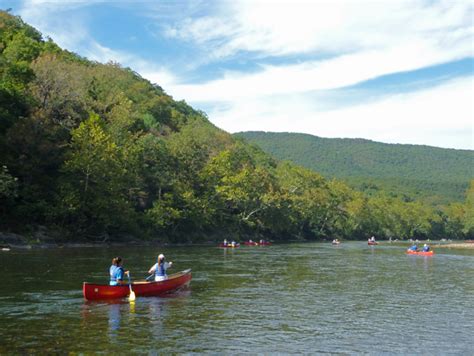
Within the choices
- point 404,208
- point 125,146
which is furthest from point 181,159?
point 404,208

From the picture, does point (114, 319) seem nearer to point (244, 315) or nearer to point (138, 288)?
point (138, 288)

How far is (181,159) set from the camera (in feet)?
276

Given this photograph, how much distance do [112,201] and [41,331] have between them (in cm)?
4529

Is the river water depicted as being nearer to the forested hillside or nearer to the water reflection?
the water reflection

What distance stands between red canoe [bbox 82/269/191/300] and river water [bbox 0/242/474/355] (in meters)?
0.42

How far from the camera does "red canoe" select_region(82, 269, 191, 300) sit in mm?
22875

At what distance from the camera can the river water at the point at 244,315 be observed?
52.6 ft

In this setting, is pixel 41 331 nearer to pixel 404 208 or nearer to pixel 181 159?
pixel 181 159

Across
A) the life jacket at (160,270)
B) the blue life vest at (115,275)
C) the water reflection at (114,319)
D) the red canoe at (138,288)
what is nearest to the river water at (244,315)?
the water reflection at (114,319)

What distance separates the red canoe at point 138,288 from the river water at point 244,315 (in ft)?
1.37

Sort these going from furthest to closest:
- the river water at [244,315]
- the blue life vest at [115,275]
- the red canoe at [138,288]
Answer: the blue life vest at [115,275] < the red canoe at [138,288] < the river water at [244,315]

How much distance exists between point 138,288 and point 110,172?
3879cm

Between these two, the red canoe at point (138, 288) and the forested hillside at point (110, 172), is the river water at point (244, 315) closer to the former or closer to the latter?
the red canoe at point (138, 288)

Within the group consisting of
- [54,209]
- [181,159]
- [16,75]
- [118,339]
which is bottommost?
[118,339]
